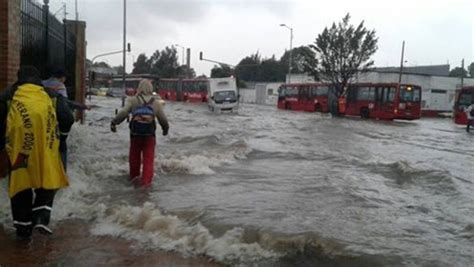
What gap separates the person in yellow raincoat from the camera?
17.9 ft

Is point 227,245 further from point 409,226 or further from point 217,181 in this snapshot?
point 217,181

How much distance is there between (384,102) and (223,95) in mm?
12189

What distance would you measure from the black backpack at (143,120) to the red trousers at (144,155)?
13cm

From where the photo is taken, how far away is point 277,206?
8203 millimetres

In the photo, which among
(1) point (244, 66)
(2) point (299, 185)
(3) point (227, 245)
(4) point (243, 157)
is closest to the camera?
(3) point (227, 245)

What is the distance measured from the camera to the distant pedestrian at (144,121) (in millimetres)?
8898

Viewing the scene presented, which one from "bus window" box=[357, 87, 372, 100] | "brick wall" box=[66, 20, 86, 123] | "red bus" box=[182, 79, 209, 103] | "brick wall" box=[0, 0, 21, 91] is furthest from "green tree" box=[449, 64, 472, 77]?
"brick wall" box=[0, 0, 21, 91]

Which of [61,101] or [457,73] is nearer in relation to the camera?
[61,101]

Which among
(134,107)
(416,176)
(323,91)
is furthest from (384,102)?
(134,107)

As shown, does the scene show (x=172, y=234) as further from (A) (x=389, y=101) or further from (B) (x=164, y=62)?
(B) (x=164, y=62)

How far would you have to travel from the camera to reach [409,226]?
24.5 feet

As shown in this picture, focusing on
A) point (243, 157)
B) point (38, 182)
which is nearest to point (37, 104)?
point (38, 182)

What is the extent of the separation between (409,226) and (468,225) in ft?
3.14

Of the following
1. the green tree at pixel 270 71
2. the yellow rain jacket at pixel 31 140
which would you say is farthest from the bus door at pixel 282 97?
the green tree at pixel 270 71
